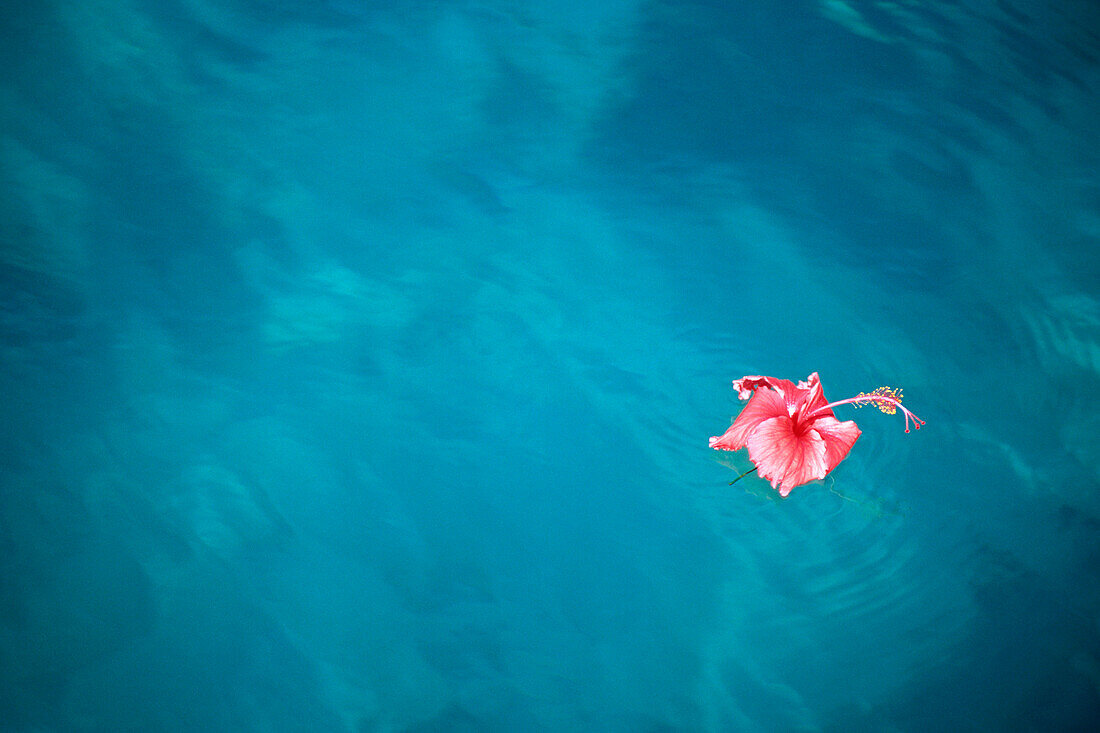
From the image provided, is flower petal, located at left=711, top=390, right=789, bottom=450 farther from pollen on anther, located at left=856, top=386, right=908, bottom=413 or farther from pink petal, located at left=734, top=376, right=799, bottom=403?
pollen on anther, located at left=856, top=386, right=908, bottom=413

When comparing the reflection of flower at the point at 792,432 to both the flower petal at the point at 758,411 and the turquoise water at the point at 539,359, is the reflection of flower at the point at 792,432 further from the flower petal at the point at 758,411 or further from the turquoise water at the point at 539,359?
the turquoise water at the point at 539,359

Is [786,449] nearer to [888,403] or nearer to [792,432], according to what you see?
[792,432]

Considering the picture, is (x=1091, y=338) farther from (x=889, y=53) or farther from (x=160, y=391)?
(x=160, y=391)

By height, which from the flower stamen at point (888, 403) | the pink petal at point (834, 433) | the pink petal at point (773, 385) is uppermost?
the flower stamen at point (888, 403)

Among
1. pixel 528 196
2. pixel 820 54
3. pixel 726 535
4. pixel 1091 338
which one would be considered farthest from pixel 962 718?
pixel 820 54

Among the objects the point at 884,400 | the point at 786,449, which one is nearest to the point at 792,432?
the point at 786,449

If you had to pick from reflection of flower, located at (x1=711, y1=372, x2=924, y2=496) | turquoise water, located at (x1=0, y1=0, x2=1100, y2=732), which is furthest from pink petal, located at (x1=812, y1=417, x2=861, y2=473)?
turquoise water, located at (x1=0, y1=0, x2=1100, y2=732)

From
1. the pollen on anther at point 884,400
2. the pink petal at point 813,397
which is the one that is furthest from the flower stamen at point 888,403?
the pink petal at point 813,397
